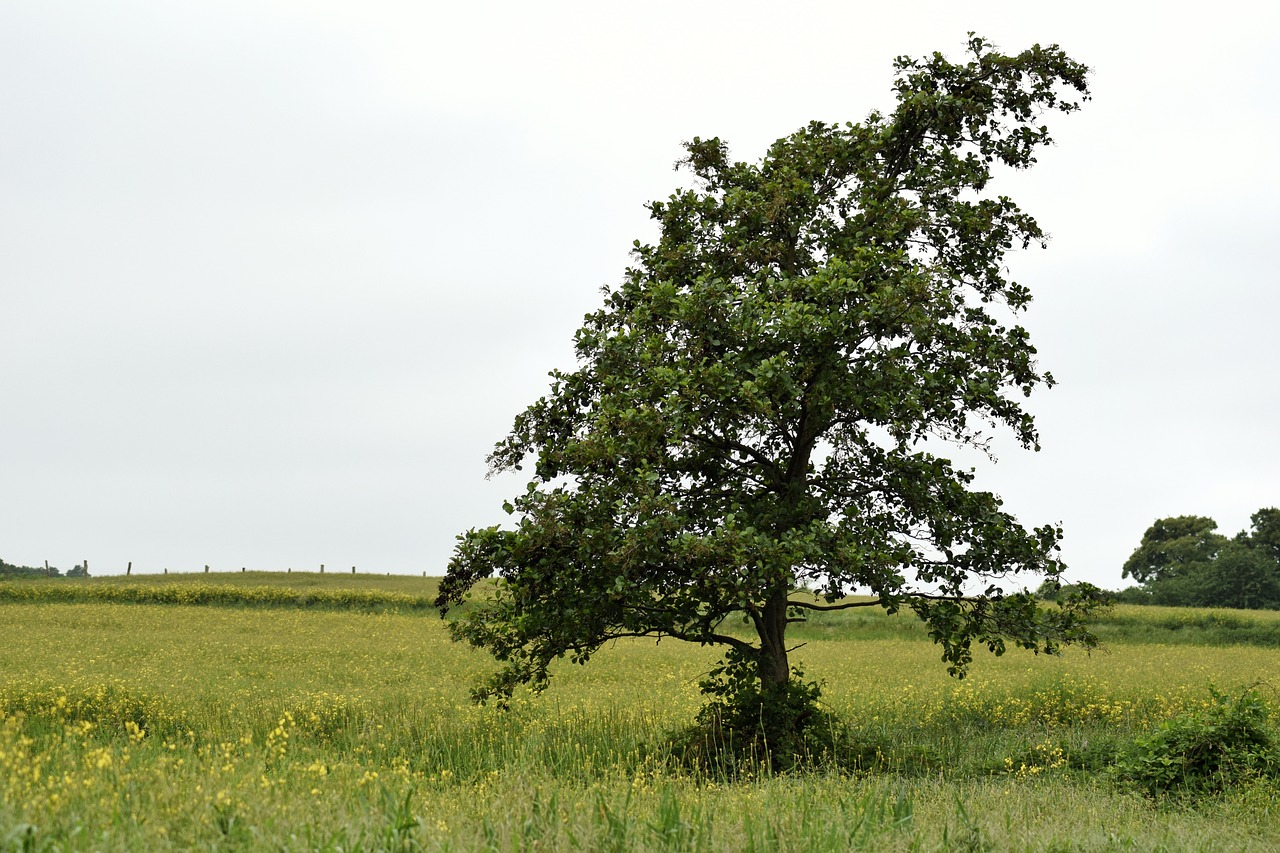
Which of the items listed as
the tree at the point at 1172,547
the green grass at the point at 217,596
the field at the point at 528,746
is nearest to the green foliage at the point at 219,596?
the green grass at the point at 217,596

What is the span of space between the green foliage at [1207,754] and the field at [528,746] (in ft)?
1.97

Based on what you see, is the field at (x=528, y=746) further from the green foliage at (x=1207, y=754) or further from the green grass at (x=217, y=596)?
the green grass at (x=217, y=596)

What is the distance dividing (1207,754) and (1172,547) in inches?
3981

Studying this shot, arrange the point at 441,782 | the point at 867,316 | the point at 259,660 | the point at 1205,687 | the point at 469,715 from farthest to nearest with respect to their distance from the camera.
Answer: the point at 259,660 → the point at 1205,687 → the point at 469,715 → the point at 867,316 → the point at 441,782

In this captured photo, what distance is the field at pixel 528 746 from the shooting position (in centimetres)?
694

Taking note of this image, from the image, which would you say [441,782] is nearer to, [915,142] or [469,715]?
[469,715]

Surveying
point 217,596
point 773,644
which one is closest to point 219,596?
point 217,596

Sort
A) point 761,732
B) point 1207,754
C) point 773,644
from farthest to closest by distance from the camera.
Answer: point 773,644 → point 761,732 → point 1207,754

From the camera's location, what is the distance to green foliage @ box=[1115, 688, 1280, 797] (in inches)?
512

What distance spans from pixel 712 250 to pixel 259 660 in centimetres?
2240

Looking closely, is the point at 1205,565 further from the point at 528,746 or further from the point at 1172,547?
the point at 528,746

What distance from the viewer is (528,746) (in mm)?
14445

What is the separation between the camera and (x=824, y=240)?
16.0 metres

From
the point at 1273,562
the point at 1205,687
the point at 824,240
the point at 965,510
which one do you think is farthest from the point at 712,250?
the point at 1273,562
